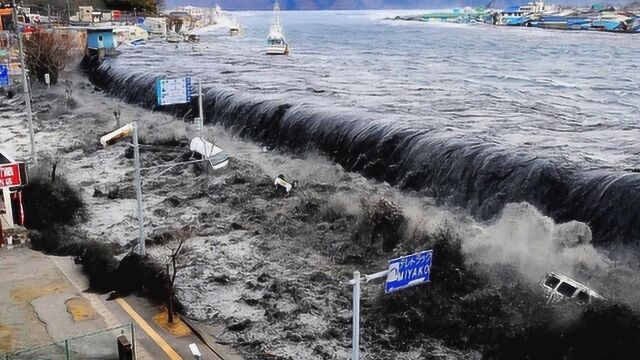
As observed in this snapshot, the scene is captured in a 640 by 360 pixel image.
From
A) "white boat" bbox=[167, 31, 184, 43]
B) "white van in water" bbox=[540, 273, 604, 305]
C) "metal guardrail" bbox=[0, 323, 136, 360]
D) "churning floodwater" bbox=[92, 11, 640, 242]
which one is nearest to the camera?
"metal guardrail" bbox=[0, 323, 136, 360]

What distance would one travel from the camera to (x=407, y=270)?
1136cm

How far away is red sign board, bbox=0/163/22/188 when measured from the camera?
2356 cm

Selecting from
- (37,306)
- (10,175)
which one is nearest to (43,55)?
(10,175)

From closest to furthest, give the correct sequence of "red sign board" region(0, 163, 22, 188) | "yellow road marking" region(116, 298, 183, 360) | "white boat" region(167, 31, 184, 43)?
"yellow road marking" region(116, 298, 183, 360), "red sign board" region(0, 163, 22, 188), "white boat" region(167, 31, 184, 43)

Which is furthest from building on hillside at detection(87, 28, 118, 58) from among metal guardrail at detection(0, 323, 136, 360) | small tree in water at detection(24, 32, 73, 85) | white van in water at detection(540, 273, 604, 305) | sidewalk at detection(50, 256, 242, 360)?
white van in water at detection(540, 273, 604, 305)

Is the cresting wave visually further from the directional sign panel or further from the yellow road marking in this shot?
the yellow road marking

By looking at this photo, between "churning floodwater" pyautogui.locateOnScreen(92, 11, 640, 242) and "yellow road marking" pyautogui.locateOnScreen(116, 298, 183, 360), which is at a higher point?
"churning floodwater" pyautogui.locateOnScreen(92, 11, 640, 242)

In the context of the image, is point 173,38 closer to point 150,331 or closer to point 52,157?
point 52,157

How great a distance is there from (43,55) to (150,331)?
58.6 meters

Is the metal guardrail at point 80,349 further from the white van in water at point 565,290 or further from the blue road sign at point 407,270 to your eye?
the white van in water at point 565,290

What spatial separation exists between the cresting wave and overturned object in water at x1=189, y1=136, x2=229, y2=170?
190 inches

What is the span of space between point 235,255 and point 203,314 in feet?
17.1

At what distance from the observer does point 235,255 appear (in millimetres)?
25391

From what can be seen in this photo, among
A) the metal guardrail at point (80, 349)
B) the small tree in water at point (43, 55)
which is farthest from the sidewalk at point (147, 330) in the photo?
the small tree in water at point (43, 55)
